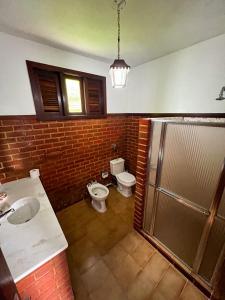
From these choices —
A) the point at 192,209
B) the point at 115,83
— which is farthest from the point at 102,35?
the point at 192,209

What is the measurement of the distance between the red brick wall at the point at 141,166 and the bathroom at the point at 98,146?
0.05ft

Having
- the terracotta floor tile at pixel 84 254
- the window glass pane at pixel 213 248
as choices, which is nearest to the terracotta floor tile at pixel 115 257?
the terracotta floor tile at pixel 84 254

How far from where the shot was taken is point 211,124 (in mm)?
1015

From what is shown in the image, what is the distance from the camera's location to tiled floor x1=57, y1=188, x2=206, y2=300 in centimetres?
129

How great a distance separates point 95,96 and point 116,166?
1497 mm

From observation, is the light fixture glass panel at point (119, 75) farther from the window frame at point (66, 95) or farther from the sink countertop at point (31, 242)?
the sink countertop at point (31, 242)

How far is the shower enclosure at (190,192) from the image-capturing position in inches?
41.9

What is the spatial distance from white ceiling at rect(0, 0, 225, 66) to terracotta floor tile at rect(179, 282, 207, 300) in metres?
2.68

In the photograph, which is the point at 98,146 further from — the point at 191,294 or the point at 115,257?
the point at 191,294

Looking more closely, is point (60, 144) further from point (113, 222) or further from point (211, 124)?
point (211, 124)

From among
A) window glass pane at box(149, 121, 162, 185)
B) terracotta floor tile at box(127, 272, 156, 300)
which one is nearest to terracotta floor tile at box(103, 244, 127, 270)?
terracotta floor tile at box(127, 272, 156, 300)

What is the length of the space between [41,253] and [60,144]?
1503 millimetres

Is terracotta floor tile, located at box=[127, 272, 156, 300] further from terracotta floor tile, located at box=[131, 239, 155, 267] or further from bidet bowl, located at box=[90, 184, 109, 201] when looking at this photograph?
bidet bowl, located at box=[90, 184, 109, 201]

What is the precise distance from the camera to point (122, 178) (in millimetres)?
2652
